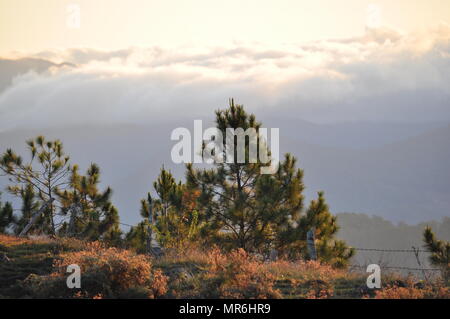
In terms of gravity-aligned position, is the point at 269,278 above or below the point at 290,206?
below

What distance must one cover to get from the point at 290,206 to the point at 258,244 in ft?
5.94

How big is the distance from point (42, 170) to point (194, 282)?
16113 mm

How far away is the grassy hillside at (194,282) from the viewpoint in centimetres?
1001

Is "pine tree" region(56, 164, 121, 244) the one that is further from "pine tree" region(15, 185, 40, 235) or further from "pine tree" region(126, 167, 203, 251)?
"pine tree" region(126, 167, 203, 251)

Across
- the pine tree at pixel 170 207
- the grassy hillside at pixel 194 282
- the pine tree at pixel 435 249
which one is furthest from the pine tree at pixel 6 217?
the pine tree at pixel 435 249

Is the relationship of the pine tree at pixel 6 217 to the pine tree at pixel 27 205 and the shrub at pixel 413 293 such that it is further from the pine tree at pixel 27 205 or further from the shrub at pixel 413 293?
the shrub at pixel 413 293

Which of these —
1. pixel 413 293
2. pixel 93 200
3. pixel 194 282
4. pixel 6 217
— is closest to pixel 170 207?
pixel 93 200

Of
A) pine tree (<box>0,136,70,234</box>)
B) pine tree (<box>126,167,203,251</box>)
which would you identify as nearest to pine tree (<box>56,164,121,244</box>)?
pine tree (<box>0,136,70,234</box>)

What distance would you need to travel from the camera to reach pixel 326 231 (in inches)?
800

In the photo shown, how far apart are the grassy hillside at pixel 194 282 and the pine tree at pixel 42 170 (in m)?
12.3
